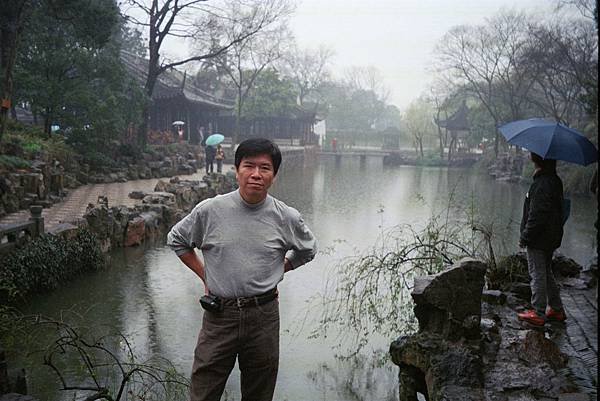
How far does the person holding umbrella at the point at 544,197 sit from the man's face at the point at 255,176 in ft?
7.35

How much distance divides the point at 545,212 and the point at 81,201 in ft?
30.2

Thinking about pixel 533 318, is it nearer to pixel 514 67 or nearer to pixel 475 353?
pixel 475 353

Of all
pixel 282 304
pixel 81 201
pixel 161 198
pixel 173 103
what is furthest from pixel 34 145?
pixel 173 103

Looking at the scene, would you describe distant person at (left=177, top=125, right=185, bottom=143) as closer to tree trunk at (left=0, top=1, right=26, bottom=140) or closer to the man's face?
tree trunk at (left=0, top=1, right=26, bottom=140)

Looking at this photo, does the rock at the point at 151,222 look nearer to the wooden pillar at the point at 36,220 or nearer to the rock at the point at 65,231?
the rock at the point at 65,231

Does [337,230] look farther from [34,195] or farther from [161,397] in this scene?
[161,397]

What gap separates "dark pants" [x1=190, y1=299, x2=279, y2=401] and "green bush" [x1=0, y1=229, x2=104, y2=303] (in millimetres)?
3639

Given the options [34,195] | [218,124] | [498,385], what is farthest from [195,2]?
[498,385]

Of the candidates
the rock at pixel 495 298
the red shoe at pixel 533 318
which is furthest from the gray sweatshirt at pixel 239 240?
the rock at pixel 495 298

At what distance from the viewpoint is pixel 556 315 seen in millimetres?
4215

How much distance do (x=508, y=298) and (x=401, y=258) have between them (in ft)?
2.98

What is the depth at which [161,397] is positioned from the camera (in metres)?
3.80

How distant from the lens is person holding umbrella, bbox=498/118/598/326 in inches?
152

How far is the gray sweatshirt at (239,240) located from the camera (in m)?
2.26
